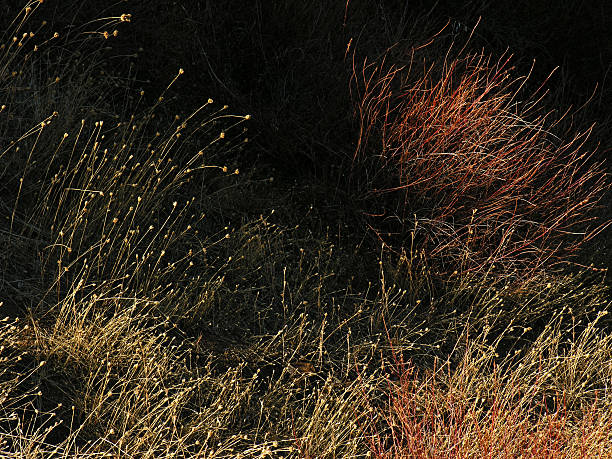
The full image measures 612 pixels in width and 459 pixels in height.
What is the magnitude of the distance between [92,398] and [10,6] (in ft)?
10.4

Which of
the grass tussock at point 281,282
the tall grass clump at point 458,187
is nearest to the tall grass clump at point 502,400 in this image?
the grass tussock at point 281,282

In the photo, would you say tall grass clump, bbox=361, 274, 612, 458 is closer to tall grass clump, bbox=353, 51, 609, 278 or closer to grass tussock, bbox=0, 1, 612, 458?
grass tussock, bbox=0, 1, 612, 458

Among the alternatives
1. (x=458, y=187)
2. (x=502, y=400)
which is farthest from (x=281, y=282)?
(x=502, y=400)

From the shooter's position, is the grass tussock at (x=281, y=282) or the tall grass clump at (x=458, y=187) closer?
the grass tussock at (x=281, y=282)

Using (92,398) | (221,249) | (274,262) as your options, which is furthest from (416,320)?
(92,398)

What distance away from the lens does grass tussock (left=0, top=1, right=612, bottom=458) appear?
2.98 metres

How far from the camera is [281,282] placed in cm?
417

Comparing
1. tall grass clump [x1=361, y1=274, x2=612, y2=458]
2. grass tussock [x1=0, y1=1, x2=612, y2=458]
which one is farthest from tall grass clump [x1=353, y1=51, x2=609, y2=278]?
tall grass clump [x1=361, y1=274, x2=612, y2=458]

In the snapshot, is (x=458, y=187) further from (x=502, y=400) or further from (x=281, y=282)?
(x=502, y=400)

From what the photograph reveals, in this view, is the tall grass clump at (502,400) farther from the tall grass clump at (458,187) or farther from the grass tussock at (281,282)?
the tall grass clump at (458,187)

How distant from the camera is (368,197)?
4.73 meters

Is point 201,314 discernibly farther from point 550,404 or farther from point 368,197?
point 550,404

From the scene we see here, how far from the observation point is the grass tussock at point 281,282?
2.98 m

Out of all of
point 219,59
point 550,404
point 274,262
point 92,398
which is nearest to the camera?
point 92,398
